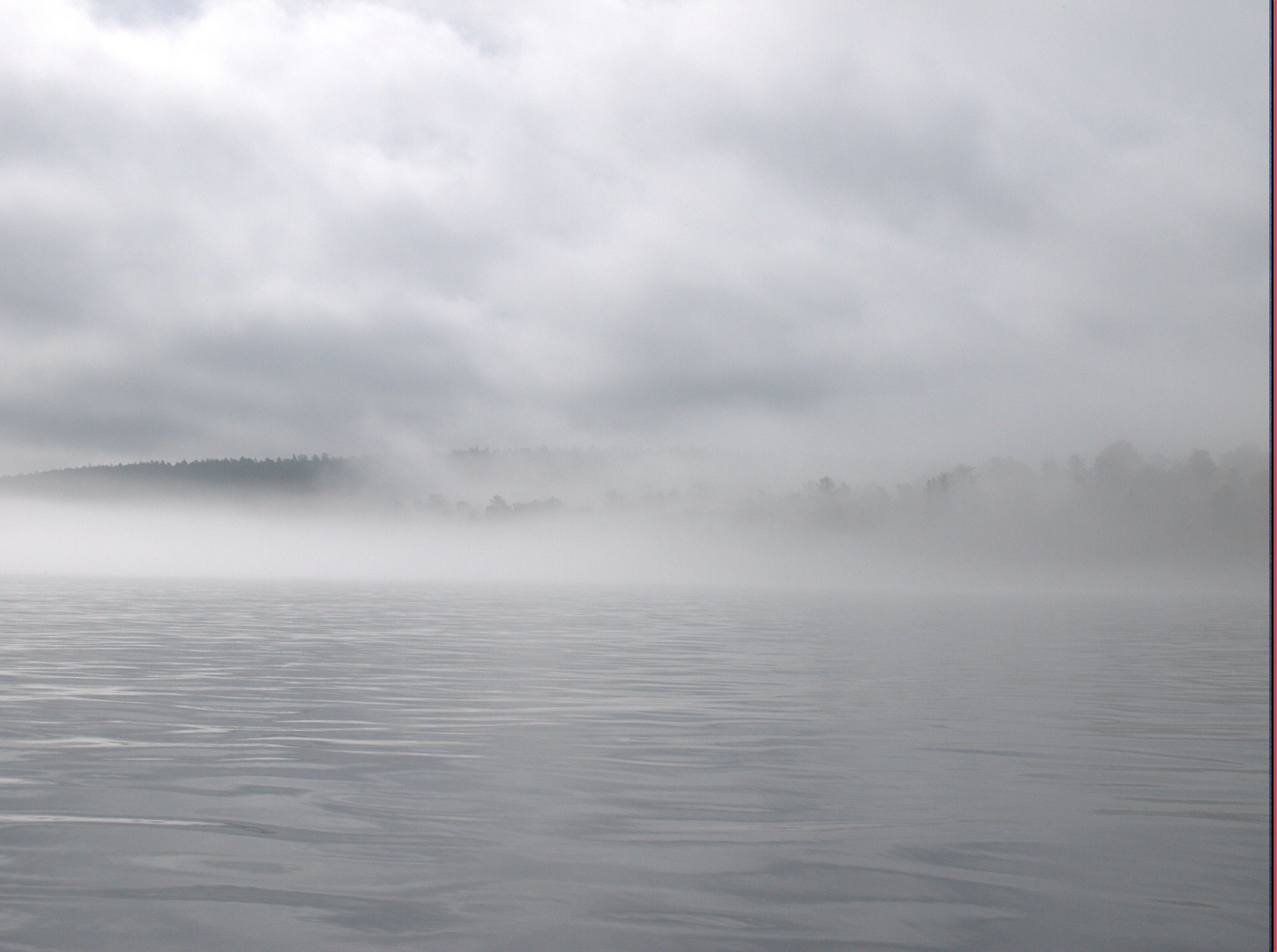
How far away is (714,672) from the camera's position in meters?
27.7

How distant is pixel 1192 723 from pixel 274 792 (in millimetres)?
14443

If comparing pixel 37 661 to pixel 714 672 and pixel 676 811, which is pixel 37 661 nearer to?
pixel 714 672

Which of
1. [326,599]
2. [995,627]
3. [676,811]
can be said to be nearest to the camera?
[676,811]

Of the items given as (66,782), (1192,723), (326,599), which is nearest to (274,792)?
(66,782)

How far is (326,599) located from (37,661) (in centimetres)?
5333

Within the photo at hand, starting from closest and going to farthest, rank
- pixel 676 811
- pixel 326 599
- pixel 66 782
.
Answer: pixel 676 811 < pixel 66 782 < pixel 326 599

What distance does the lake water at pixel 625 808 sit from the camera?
8461mm

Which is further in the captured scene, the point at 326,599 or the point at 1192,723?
the point at 326,599

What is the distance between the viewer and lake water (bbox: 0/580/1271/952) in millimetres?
8461

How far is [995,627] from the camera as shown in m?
54.6

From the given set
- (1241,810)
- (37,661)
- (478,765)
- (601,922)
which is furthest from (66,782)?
(37,661)

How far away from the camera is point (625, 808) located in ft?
40.1

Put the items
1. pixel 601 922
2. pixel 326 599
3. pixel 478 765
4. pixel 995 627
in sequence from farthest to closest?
pixel 326 599 → pixel 995 627 → pixel 478 765 → pixel 601 922

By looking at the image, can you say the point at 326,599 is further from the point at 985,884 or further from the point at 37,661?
the point at 985,884
